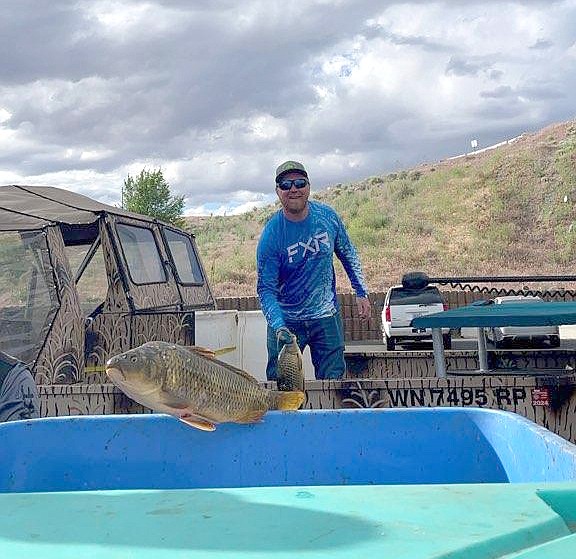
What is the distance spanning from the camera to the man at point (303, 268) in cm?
530

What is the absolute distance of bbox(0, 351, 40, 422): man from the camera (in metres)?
3.66

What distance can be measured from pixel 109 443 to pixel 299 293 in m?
2.63

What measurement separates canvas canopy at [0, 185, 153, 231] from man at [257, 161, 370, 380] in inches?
72.9

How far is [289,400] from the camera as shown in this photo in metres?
3.22

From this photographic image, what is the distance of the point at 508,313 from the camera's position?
5.27 metres

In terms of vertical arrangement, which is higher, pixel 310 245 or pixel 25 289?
pixel 310 245

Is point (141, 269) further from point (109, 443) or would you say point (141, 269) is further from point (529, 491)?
point (529, 491)

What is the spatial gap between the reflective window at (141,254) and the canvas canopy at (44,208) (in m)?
0.14

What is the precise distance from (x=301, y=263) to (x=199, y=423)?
2.65 meters

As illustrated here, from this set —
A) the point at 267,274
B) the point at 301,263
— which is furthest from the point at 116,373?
the point at 301,263

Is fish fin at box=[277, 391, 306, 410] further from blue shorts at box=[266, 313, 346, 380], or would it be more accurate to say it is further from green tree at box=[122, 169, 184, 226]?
Answer: green tree at box=[122, 169, 184, 226]

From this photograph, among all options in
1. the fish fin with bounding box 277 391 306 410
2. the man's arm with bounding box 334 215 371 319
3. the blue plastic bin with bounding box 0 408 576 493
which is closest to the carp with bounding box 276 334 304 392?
the fish fin with bounding box 277 391 306 410

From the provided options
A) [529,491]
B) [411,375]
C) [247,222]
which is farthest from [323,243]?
[247,222]

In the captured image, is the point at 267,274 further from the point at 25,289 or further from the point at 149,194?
the point at 149,194
